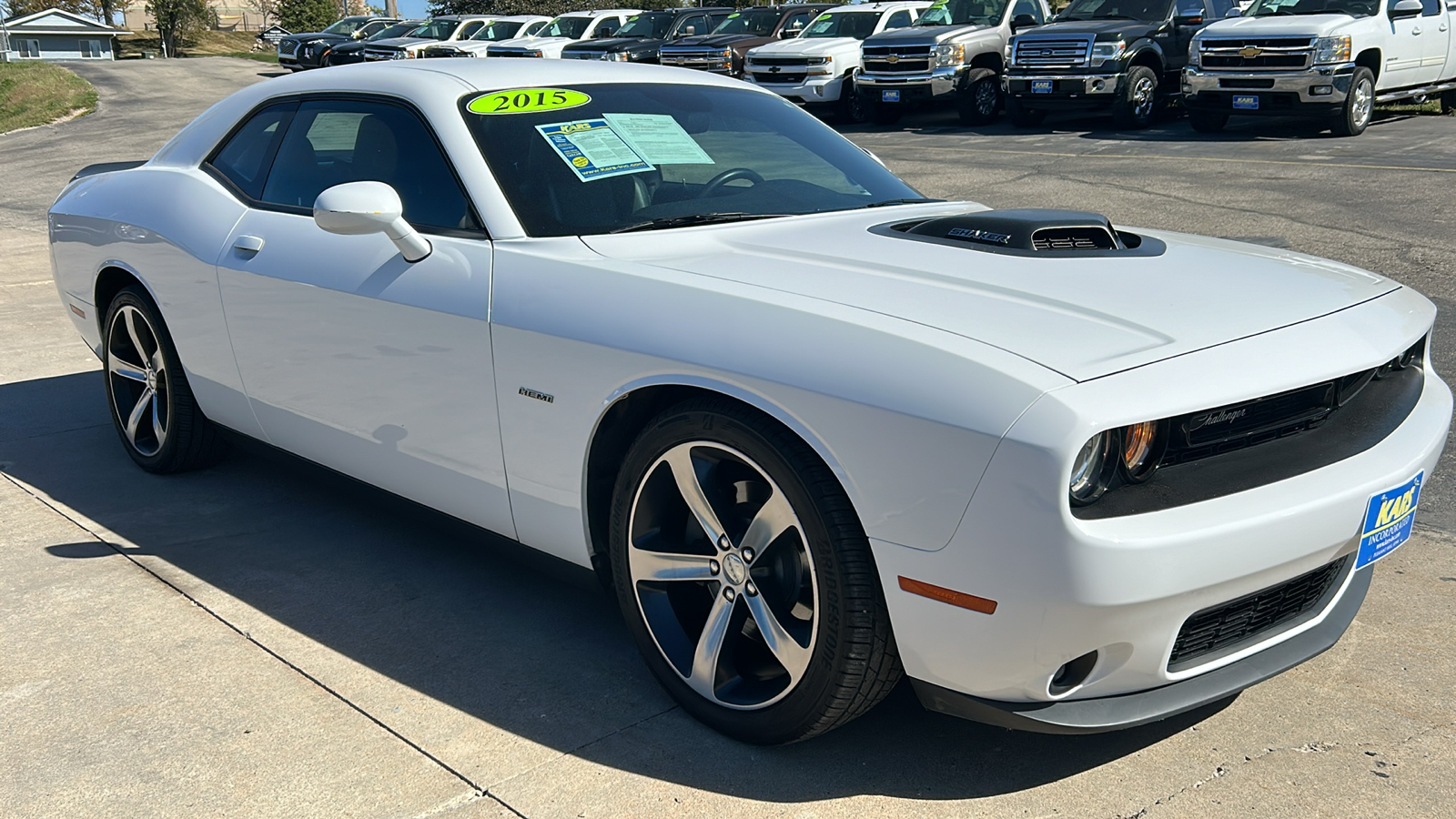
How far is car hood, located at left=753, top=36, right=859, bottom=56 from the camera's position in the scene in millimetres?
19938

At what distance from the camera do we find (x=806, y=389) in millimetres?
2539

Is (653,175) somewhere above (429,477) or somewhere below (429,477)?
above

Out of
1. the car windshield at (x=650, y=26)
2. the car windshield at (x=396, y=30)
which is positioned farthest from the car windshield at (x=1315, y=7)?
the car windshield at (x=396, y=30)

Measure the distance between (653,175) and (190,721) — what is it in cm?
184

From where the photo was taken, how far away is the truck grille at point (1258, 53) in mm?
14422

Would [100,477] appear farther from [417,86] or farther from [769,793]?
[769,793]

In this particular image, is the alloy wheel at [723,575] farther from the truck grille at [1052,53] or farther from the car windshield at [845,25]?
the car windshield at [845,25]

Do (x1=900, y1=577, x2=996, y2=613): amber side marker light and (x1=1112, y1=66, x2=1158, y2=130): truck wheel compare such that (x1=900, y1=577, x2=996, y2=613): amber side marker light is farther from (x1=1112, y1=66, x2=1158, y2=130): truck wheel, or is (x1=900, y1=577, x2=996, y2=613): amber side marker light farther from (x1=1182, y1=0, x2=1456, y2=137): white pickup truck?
(x1=1112, y1=66, x2=1158, y2=130): truck wheel

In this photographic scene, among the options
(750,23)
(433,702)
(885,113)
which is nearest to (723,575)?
(433,702)

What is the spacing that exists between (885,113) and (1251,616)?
17818mm

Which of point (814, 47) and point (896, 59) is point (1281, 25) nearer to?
point (896, 59)

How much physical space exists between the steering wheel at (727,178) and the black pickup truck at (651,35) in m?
19.9

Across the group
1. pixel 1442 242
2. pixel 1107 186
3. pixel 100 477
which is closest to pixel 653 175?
pixel 100 477

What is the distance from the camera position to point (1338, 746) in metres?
2.82
